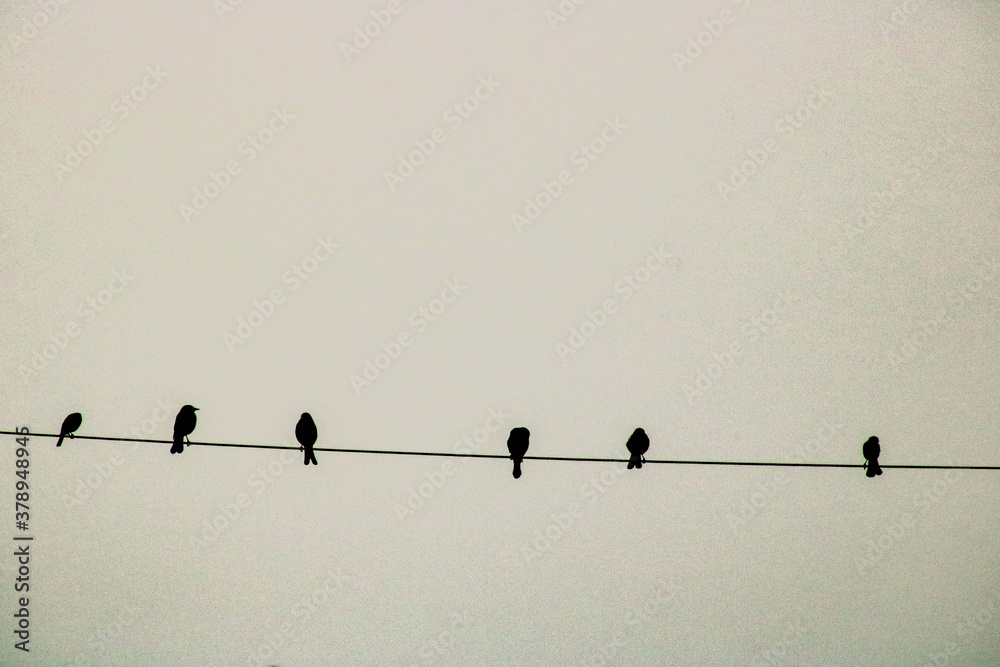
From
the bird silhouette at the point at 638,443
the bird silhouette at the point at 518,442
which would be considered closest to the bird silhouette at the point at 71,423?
the bird silhouette at the point at 518,442

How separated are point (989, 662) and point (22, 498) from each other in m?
7.44

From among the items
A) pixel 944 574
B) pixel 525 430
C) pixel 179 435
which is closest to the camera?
pixel 179 435

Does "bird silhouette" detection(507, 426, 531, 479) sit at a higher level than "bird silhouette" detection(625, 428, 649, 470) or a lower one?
lower

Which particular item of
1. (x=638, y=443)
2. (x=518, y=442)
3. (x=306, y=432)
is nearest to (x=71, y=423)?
(x=306, y=432)

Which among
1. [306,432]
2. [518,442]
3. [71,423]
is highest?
[518,442]

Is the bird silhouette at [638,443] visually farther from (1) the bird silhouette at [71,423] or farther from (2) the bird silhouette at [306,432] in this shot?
(1) the bird silhouette at [71,423]

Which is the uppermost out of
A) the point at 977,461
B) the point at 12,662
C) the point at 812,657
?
the point at 977,461

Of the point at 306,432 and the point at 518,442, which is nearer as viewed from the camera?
the point at 306,432

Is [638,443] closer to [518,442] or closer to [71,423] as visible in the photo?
[518,442]

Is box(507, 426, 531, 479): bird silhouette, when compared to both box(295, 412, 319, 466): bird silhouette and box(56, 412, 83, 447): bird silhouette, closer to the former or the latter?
box(295, 412, 319, 466): bird silhouette

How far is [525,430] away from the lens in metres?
3.69

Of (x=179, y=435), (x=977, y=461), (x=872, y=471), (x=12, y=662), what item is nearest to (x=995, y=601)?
(x=977, y=461)

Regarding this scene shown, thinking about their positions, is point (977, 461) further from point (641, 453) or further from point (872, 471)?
point (641, 453)

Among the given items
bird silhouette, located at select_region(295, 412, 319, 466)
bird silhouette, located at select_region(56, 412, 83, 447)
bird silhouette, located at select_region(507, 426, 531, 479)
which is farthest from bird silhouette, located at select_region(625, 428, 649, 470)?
bird silhouette, located at select_region(56, 412, 83, 447)
